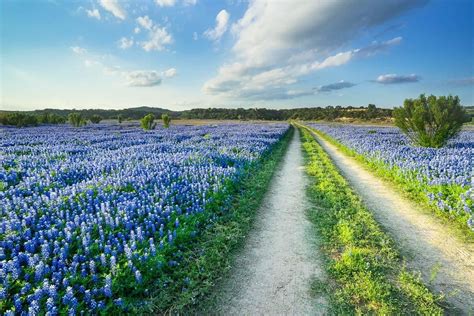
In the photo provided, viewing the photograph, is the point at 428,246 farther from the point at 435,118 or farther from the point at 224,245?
the point at 435,118

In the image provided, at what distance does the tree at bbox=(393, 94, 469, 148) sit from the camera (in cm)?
1551

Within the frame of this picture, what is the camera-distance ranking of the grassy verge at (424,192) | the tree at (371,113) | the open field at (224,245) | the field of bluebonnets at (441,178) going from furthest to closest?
1. the tree at (371,113)
2. the field of bluebonnets at (441,178)
3. the grassy verge at (424,192)
4. the open field at (224,245)

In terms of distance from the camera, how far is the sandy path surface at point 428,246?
14.5ft

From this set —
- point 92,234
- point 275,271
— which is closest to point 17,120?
point 92,234

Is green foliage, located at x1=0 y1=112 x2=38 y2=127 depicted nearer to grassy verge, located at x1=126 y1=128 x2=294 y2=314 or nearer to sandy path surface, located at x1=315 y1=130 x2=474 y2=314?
grassy verge, located at x1=126 y1=128 x2=294 y2=314

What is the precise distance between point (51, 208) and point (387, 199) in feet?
32.0

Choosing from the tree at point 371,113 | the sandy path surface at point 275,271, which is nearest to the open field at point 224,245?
the sandy path surface at point 275,271

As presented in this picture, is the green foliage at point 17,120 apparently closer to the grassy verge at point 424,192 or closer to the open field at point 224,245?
the open field at point 224,245

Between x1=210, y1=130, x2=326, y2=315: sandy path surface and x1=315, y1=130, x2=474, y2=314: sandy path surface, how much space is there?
1.98 metres

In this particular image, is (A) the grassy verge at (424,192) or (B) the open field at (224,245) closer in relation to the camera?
(B) the open field at (224,245)

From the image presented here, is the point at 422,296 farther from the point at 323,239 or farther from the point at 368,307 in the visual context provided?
the point at 323,239

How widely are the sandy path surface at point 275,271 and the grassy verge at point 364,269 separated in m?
0.31

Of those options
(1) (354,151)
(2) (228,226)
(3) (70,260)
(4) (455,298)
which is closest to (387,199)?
(4) (455,298)

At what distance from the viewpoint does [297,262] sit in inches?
202
